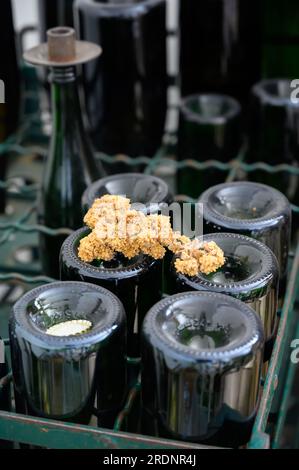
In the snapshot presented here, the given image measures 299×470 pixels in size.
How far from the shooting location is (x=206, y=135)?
39.6 inches

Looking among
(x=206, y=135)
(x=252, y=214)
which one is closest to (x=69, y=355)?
(x=252, y=214)

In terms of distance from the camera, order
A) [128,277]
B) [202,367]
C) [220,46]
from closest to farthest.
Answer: [202,367], [128,277], [220,46]

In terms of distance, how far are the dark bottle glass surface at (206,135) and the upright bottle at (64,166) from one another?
0.43 feet

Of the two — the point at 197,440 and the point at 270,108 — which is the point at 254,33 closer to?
the point at 270,108

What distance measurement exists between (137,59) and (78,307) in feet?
1.69

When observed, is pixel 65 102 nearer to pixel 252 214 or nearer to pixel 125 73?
pixel 125 73

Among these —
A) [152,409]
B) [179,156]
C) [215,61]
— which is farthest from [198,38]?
[152,409]

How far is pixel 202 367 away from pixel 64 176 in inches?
18.8

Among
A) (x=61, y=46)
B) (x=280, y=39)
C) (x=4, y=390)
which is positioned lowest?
(x=4, y=390)

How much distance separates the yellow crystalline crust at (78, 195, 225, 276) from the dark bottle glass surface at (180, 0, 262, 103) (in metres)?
0.54

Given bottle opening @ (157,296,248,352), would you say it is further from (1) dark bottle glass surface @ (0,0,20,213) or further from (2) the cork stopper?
(1) dark bottle glass surface @ (0,0,20,213)

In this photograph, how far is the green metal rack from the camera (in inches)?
22.5

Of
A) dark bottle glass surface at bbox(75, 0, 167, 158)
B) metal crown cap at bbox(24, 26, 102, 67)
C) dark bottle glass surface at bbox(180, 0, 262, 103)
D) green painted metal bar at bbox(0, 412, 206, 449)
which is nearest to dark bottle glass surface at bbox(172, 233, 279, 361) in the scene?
green painted metal bar at bbox(0, 412, 206, 449)

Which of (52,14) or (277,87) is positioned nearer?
(277,87)
